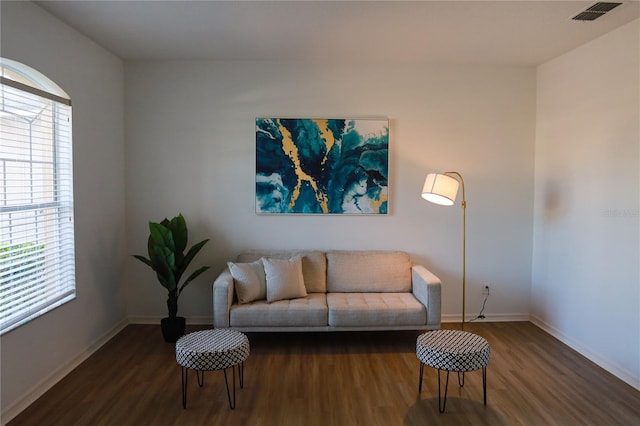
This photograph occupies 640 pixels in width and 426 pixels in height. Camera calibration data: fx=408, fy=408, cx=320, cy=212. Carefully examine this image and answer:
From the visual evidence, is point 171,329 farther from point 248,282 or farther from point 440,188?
point 440,188

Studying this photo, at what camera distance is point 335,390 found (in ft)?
9.53

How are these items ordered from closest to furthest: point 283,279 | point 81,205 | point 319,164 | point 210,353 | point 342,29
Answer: point 210,353 → point 342,29 → point 81,205 → point 283,279 → point 319,164

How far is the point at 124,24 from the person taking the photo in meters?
3.16

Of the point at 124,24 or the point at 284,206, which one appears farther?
the point at 284,206

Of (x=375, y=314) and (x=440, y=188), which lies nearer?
(x=440, y=188)

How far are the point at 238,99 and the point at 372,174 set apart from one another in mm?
1565

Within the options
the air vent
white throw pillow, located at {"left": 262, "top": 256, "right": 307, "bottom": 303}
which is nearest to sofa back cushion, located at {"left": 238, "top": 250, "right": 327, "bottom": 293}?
white throw pillow, located at {"left": 262, "top": 256, "right": 307, "bottom": 303}

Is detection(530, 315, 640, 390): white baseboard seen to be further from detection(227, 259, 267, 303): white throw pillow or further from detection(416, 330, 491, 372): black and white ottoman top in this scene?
detection(227, 259, 267, 303): white throw pillow

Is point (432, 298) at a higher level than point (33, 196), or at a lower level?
lower

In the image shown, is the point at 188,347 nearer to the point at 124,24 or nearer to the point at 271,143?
the point at 271,143

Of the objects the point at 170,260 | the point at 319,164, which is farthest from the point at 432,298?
the point at 170,260

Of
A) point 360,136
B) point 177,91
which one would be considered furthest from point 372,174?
point 177,91

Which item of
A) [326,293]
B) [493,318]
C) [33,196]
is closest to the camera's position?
[33,196]

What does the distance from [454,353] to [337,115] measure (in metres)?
2.55
